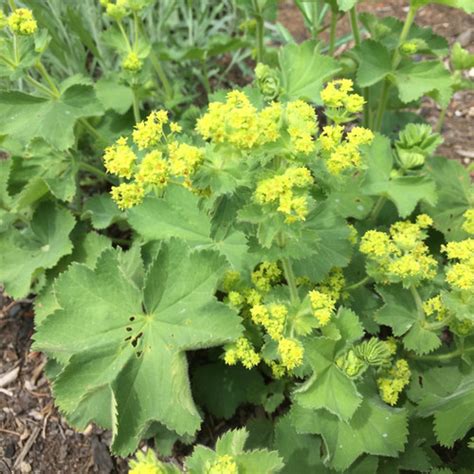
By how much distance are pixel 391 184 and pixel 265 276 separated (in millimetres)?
740

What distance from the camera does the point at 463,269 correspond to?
1.90m

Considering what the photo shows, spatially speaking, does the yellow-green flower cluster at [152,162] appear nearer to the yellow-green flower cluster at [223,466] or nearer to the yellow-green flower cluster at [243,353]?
the yellow-green flower cluster at [243,353]

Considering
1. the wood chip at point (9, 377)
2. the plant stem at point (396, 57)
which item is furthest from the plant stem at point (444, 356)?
the wood chip at point (9, 377)

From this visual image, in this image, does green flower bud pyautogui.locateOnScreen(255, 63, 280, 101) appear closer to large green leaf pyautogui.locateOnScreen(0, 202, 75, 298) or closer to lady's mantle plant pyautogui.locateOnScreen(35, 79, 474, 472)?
lady's mantle plant pyautogui.locateOnScreen(35, 79, 474, 472)

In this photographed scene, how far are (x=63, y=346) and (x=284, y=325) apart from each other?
0.82 m

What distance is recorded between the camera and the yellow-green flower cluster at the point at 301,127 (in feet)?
5.25

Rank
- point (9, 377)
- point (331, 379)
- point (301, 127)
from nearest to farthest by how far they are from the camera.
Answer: point (301, 127)
point (331, 379)
point (9, 377)

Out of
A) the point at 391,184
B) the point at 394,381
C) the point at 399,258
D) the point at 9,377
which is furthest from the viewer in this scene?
the point at 9,377

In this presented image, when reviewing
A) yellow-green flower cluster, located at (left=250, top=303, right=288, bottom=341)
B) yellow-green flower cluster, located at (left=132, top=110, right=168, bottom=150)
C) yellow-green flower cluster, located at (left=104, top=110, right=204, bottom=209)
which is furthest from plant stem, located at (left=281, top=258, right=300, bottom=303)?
yellow-green flower cluster, located at (left=132, top=110, right=168, bottom=150)

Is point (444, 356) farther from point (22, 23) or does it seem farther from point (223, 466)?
point (22, 23)

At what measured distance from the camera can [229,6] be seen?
14.1 feet

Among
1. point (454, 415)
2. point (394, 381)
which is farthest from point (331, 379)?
point (454, 415)

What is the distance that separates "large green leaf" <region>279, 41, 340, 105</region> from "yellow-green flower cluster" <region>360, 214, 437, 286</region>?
85 cm

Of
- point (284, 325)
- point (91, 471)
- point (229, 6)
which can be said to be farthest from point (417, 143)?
point (229, 6)
